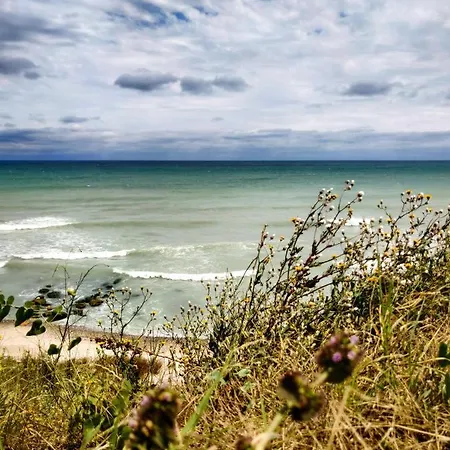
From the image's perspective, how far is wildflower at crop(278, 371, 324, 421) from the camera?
965 millimetres

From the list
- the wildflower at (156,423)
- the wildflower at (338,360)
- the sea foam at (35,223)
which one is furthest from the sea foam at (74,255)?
the wildflower at (338,360)

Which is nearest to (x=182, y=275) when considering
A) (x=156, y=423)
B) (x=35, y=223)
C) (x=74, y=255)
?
(x=74, y=255)

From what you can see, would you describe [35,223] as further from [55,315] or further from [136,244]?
[55,315]

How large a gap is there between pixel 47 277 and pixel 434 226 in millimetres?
12310

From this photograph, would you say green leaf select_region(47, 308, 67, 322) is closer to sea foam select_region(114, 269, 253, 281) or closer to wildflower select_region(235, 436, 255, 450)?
wildflower select_region(235, 436, 255, 450)

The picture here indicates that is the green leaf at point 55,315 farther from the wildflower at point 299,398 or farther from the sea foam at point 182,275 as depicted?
the sea foam at point 182,275

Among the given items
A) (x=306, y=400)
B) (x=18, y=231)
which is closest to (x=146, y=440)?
(x=306, y=400)

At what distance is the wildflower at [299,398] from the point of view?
965 mm

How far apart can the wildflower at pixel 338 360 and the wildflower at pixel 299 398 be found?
64 millimetres

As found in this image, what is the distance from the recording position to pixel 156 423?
106 cm

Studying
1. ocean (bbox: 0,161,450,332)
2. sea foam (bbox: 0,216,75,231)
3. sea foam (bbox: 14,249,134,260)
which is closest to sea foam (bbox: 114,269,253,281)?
ocean (bbox: 0,161,450,332)

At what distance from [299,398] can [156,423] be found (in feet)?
1.13

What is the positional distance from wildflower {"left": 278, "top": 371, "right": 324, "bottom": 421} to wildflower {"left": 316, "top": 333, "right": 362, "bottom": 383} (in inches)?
2.5

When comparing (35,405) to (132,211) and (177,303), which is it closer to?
(177,303)
